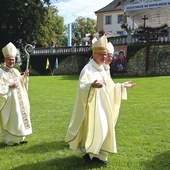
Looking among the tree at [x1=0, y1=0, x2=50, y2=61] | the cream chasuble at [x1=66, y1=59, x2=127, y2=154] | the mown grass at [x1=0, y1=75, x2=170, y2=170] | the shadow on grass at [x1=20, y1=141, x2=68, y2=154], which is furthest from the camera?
the tree at [x1=0, y1=0, x2=50, y2=61]

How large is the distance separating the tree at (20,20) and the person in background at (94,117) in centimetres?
3289

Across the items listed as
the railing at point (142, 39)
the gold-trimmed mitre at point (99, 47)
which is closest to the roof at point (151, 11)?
the railing at point (142, 39)

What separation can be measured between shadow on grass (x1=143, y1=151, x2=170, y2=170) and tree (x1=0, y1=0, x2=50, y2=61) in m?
33.1

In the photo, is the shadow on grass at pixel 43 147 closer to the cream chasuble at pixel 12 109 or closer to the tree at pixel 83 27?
the cream chasuble at pixel 12 109

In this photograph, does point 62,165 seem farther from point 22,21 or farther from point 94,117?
point 22,21

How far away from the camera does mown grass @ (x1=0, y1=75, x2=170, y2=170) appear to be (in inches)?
233

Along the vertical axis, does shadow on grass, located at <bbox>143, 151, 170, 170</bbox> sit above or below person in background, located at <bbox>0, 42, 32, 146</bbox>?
below

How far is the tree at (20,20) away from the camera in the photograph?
37156mm

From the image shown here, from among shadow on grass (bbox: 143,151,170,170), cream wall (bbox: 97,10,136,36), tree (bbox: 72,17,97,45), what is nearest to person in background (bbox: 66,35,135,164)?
shadow on grass (bbox: 143,151,170,170)

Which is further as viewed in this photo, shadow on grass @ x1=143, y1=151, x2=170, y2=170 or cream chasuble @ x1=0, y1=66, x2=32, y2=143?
cream chasuble @ x1=0, y1=66, x2=32, y2=143

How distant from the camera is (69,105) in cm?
1302

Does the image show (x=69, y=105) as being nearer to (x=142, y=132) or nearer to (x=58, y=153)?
(x=142, y=132)

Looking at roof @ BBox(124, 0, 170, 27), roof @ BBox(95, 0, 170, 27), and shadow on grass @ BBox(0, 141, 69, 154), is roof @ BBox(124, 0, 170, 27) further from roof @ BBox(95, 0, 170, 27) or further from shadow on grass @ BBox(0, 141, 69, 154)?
shadow on grass @ BBox(0, 141, 69, 154)

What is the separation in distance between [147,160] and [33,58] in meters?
32.0
